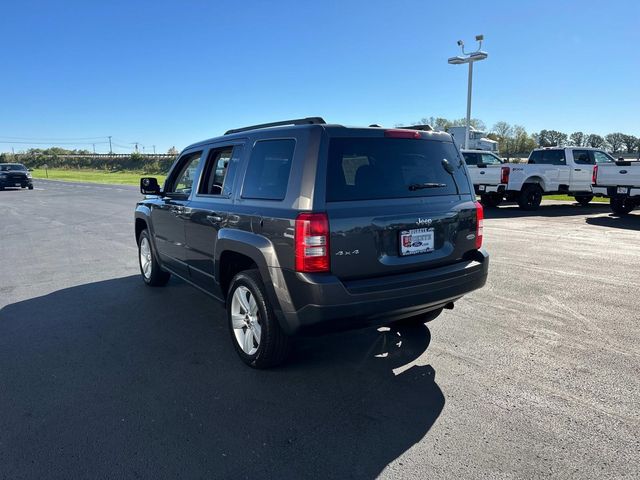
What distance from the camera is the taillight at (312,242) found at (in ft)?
10.2

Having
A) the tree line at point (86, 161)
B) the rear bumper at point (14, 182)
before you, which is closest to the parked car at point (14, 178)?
the rear bumper at point (14, 182)

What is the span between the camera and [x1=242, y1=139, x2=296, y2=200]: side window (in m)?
3.47

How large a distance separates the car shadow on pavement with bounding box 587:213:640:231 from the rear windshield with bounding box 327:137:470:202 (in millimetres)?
9793

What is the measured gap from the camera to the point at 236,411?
315 cm

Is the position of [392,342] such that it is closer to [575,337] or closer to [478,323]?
[478,323]

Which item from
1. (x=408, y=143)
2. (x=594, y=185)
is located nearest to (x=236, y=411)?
(x=408, y=143)

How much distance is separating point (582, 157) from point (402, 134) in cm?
1585

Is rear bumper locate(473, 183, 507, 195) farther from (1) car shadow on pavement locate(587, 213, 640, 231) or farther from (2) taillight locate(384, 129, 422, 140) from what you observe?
(2) taillight locate(384, 129, 422, 140)

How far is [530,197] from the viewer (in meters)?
16.4

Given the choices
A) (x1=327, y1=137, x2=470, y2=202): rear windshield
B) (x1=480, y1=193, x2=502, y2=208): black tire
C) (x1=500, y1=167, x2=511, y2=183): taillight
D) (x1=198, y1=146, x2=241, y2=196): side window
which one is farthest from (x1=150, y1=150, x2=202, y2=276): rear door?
(x1=480, y1=193, x2=502, y2=208): black tire

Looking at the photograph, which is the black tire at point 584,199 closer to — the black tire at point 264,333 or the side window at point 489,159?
the side window at point 489,159

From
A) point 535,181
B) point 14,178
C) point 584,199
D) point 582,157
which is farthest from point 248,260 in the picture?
point 14,178

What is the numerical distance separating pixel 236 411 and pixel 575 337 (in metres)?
3.18

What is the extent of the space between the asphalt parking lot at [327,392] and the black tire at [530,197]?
1078cm
